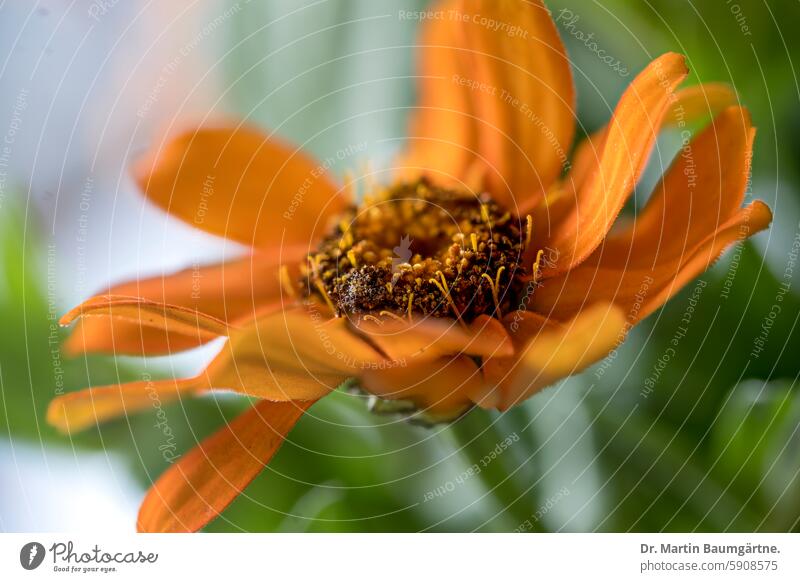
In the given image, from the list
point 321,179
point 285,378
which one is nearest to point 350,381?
point 285,378

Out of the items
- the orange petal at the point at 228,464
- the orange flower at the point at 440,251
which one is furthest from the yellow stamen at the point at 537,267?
the orange petal at the point at 228,464

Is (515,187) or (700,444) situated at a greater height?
(515,187)

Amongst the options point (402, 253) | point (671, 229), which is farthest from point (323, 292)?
point (671, 229)

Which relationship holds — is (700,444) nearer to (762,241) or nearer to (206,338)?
(762,241)

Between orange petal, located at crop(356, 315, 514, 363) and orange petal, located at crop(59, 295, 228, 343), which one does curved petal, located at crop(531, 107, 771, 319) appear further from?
orange petal, located at crop(59, 295, 228, 343)
